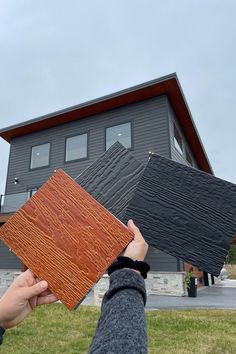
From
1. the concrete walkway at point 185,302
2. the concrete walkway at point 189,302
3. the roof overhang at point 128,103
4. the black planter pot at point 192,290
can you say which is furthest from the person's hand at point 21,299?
the roof overhang at point 128,103

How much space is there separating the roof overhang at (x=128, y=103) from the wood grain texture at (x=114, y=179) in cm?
1026

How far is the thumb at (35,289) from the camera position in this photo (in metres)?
0.93

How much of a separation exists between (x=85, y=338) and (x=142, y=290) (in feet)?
A: 13.9

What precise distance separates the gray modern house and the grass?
4885 millimetres

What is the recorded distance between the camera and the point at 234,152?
3931 centimetres

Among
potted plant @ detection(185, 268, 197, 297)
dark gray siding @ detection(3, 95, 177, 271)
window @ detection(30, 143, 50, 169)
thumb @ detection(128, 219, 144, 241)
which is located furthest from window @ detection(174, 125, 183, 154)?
thumb @ detection(128, 219, 144, 241)

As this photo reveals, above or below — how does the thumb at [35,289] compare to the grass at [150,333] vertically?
above

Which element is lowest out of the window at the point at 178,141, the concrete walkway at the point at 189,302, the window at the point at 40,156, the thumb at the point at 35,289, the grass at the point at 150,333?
the grass at the point at 150,333

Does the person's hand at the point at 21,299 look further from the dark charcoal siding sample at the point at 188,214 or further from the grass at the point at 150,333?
the grass at the point at 150,333

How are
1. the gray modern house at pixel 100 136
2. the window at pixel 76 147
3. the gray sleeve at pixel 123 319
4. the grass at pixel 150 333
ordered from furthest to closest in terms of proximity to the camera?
the window at pixel 76 147, the gray modern house at pixel 100 136, the grass at pixel 150 333, the gray sleeve at pixel 123 319

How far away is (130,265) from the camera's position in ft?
2.81

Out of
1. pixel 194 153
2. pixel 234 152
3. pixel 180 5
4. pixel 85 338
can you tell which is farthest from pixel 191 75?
pixel 85 338

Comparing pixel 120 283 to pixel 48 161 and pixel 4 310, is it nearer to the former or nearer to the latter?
pixel 4 310

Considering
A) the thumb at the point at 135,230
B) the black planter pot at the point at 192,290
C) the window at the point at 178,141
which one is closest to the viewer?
the thumb at the point at 135,230
